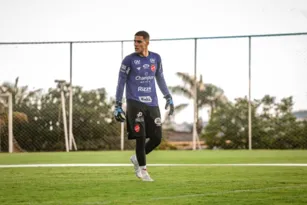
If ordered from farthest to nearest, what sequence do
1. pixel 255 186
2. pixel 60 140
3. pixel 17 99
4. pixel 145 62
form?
pixel 17 99 < pixel 60 140 < pixel 145 62 < pixel 255 186

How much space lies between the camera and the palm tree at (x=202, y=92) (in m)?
24.2

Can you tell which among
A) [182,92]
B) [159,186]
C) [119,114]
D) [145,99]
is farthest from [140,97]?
[182,92]

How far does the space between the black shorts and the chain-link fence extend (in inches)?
484

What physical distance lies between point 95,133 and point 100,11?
5.76m

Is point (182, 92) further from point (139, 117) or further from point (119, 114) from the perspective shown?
point (139, 117)

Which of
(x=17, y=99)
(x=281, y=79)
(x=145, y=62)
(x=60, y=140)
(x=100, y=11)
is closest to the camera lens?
(x=145, y=62)

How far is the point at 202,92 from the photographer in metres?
25.6

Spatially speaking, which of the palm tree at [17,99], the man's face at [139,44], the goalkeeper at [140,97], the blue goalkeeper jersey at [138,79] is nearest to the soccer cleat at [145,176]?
the goalkeeper at [140,97]

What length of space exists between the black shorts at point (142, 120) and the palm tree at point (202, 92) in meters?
14.1

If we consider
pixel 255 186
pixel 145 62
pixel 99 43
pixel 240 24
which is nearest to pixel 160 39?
pixel 99 43

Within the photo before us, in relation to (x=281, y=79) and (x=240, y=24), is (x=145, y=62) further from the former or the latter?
(x=240, y=24)

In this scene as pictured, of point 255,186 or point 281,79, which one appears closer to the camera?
point 255,186

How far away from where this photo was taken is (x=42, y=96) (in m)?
25.9

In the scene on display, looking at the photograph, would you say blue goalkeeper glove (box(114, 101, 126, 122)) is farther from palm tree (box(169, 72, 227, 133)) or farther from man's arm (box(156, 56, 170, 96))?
palm tree (box(169, 72, 227, 133))
